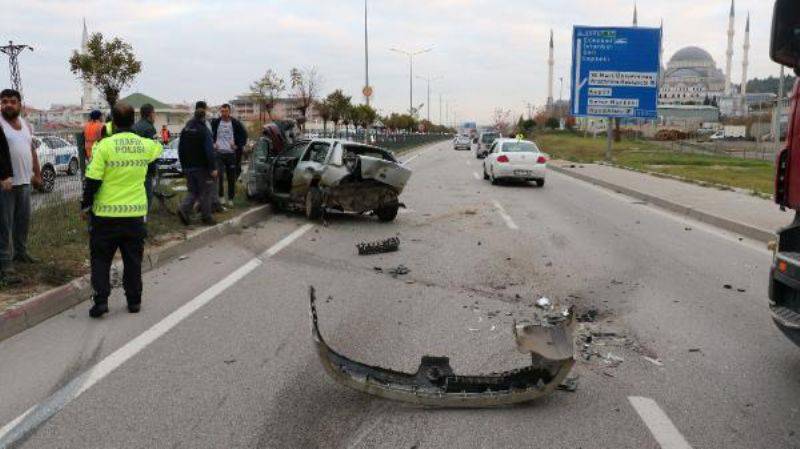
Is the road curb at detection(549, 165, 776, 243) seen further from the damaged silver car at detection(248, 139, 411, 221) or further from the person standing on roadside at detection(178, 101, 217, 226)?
the person standing on roadside at detection(178, 101, 217, 226)

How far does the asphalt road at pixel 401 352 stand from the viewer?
4.00 meters

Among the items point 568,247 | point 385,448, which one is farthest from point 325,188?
point 385,448

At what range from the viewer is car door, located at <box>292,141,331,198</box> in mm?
12531

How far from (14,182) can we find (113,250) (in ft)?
5.86

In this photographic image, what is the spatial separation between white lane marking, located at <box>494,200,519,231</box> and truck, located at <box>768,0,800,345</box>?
24.6 ft

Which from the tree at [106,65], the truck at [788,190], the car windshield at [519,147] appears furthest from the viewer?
the tree at [106,65]

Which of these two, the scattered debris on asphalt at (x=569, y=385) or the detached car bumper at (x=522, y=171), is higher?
the detached car bumper at (x=522, y=171)

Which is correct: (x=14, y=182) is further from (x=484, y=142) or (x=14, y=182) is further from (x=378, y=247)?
(x=484, y=142)

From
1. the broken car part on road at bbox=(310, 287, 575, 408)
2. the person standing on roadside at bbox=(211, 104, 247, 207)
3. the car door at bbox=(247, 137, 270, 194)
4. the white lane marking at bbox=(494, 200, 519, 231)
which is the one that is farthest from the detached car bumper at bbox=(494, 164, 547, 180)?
the broken car part on road at bbox=(310, 287, 575, 408)

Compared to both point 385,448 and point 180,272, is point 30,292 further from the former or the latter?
point 385,448

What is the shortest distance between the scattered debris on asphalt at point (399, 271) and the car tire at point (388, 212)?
4.31 meters

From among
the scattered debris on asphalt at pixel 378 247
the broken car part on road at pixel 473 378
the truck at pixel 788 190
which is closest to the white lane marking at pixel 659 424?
the broken car part on road at pixel 473 378

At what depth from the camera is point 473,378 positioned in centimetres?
454

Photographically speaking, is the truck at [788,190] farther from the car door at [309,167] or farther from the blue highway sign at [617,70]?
the blue highway sign at [617,70]
